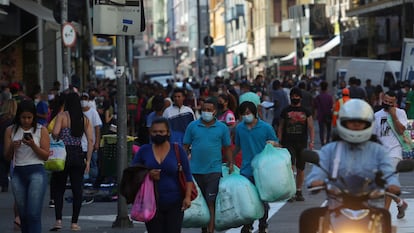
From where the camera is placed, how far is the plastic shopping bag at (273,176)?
12484 millimetres

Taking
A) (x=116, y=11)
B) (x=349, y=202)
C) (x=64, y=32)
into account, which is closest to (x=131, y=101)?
(x=64, y=32)

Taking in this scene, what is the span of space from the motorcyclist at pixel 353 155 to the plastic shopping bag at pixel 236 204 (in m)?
4.14

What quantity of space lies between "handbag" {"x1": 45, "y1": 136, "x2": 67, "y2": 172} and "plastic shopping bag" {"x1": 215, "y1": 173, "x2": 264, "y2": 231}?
2073 mm

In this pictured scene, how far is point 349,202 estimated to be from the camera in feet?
24.9

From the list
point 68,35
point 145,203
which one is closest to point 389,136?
point 145,203

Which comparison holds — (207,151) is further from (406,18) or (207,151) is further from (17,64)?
(406,18)

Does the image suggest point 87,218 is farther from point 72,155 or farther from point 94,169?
point 94,169

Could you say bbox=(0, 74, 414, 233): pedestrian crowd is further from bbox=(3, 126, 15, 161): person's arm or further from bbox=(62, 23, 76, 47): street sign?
bbox=(62, 23, 76, 47): street sign

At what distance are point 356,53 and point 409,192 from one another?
46656 millimetres

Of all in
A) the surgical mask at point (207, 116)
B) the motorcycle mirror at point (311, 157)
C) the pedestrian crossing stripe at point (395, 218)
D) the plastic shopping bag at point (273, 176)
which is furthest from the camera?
the pedestrian crossing stripe at point (395, 218)

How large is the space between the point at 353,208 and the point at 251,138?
18.9ft

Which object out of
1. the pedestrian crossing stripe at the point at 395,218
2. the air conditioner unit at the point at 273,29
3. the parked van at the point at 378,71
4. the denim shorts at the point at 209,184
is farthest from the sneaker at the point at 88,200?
the air conditioner unit at the point at 273,29

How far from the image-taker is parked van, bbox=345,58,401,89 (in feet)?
131

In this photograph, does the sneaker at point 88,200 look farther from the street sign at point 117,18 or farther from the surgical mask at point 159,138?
the surgical mask at point 159,138
